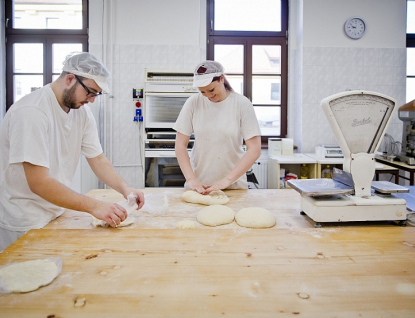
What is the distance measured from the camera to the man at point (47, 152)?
1.38m

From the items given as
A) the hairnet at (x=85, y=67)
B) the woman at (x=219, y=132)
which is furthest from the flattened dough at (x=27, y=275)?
the woman at (x=219, y=132)

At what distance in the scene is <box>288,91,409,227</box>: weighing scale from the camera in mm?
1452

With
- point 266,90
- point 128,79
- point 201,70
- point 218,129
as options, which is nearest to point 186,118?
point 218,129

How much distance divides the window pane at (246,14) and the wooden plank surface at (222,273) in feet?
13.8

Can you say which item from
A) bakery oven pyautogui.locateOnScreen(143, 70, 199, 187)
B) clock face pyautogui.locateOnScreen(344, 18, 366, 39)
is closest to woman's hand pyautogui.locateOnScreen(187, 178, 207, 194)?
bakery oven pyautogui.locateOnScreen(143, 70, 199, 187)

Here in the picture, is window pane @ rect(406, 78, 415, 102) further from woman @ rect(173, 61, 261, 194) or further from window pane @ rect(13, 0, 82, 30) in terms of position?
window pane @ rect(13, 0, 82, 30)

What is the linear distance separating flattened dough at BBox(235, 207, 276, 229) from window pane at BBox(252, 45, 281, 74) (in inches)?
148

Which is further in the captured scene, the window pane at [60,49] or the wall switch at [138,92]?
the window pane at [60,49]

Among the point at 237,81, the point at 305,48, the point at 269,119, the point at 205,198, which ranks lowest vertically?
the point at 205,198

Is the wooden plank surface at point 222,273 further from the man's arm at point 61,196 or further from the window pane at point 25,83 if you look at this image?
the window pane at point 25,83

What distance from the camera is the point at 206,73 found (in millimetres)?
2154

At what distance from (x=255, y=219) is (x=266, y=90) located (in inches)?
150

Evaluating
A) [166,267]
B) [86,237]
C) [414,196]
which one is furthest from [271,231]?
[414,196]

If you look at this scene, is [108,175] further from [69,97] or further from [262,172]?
[262,172]
